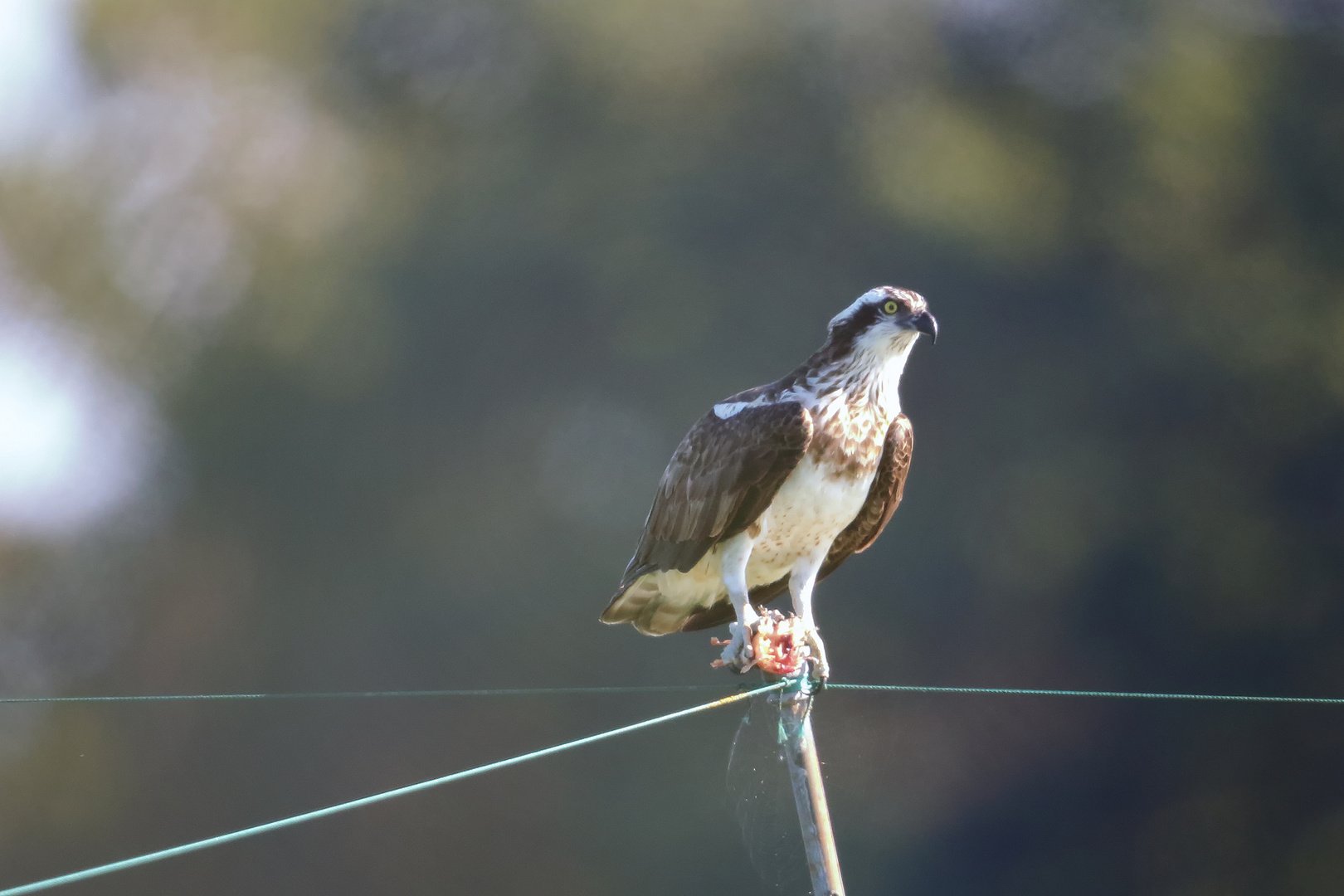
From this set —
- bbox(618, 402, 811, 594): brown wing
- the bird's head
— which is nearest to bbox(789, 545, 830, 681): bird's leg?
bbox(618, 402, 811, 594): brown wing

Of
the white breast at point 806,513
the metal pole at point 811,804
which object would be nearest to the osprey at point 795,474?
the white breast at point 806,513

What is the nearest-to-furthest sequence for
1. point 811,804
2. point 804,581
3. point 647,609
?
point 811,804 → point 804,581 → point 647,609

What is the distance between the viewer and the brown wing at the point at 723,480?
264cm

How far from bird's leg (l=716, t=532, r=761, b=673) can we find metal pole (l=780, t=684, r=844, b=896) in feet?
0.64

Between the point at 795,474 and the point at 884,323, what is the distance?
1.22 feet

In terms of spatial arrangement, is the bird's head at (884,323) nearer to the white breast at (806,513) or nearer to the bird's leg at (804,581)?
the white breast at (806,513)

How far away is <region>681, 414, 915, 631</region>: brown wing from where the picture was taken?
111 inches

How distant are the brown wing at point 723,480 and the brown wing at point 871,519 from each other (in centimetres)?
23

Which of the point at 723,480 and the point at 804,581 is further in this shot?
the point at 804,581

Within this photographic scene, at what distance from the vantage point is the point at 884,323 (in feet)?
8.98

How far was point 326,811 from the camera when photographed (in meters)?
1.42

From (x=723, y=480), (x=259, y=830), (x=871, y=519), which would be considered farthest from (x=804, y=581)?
(x=259, y=830)

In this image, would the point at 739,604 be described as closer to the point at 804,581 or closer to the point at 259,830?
the point at 804,581

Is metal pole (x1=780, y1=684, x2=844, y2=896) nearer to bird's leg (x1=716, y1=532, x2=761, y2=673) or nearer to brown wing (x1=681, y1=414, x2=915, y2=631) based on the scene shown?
bird's leg (x1=716, y1=532, x2=761, y2=673)
